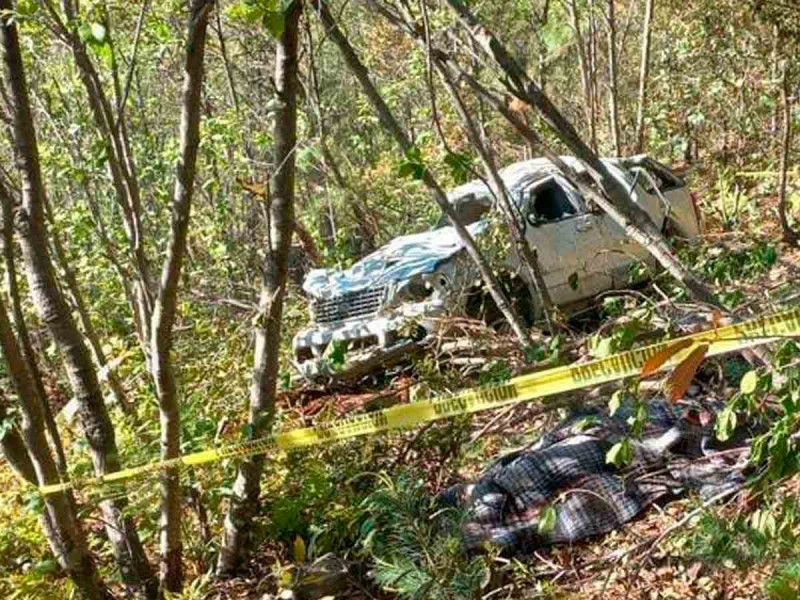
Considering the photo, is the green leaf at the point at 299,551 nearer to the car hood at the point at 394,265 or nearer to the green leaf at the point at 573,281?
the car hood at the point at 394,265

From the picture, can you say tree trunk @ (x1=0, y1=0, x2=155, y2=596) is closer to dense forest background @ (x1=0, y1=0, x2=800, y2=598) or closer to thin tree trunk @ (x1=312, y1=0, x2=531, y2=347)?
dense forest background @ (x1=0, y1=0, x2=800, y2=598)

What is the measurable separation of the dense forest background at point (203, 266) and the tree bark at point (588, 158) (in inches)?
5.7

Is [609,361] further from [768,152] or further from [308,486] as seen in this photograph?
[768,152]

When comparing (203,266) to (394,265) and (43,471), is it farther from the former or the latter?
(43,471)

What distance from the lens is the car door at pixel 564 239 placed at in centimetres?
806

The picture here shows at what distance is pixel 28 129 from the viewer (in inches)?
148

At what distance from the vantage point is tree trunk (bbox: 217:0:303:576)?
3932 mm

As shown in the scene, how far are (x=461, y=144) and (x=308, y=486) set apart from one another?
34.3 ft

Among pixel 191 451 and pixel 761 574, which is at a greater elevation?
pixel 191 451

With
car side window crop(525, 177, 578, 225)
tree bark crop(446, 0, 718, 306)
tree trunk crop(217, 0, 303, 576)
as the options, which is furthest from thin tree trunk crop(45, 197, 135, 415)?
tree bark crop(446, 0, 718, 306)

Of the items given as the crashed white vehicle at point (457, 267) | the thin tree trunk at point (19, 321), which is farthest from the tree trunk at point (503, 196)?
the thin tree trunk at point (19, 321)

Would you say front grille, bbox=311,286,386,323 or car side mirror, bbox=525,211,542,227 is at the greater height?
car side mirror, bbox=525,211,542,227

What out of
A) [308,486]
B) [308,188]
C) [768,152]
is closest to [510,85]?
[308,486]

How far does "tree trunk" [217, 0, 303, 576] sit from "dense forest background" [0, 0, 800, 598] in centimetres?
1
